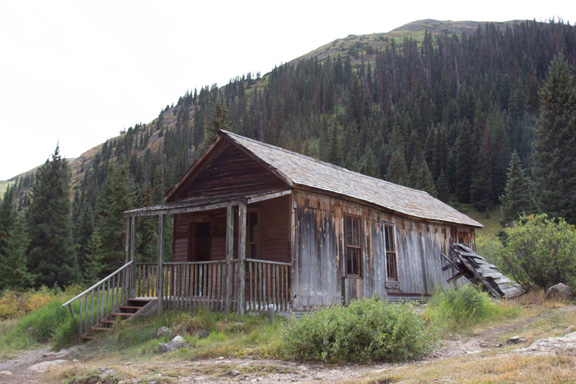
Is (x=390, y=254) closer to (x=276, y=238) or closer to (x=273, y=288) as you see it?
(x=276, y=238)

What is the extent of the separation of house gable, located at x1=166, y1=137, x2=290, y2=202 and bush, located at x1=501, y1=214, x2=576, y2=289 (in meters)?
9.14

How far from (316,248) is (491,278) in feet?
26.0

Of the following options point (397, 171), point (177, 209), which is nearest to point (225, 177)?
point (177, 209)

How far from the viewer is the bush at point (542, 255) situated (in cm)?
1574

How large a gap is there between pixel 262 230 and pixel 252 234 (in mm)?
443

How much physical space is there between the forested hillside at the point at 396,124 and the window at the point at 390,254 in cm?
2777

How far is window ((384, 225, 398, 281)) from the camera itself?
54.6 feet

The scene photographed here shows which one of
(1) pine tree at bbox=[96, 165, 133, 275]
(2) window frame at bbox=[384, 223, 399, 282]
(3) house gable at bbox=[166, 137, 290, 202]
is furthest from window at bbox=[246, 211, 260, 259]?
(1) pine tree at bbox=[96, 165, 133, 275]

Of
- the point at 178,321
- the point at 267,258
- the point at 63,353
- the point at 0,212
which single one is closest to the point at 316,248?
the point at 267,258

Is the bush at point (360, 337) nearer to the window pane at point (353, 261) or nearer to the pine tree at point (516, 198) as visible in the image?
the window pane at point (353, 261)

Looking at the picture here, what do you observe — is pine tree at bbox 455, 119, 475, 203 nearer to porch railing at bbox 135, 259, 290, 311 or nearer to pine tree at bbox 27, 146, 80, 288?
pine tree at bbox 27, 146, 80, 288

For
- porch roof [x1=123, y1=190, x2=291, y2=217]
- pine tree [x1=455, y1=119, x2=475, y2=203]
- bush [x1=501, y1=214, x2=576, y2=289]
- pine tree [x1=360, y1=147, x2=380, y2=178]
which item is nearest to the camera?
porch roof [x1=123, y1=190, x2=291, y2=217]

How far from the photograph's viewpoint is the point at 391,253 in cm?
1677

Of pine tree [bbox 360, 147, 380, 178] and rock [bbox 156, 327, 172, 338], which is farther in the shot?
pine tree [bbox 360, 147, 380, 178]
